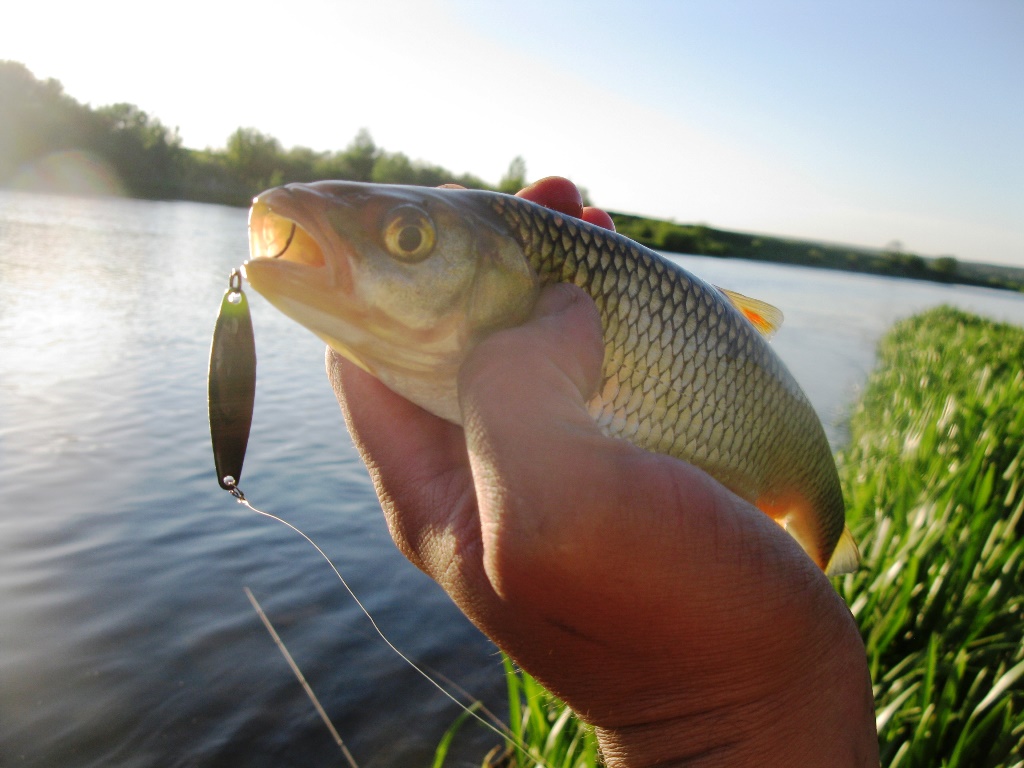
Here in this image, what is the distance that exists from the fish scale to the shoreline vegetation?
41.8 meters

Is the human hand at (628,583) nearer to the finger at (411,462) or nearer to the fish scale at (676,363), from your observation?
the finger at (411,462)

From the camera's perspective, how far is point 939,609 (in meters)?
3.35

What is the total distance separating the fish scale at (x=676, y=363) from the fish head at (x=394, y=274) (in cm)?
14

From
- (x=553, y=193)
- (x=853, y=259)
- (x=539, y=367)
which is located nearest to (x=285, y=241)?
(x=539, y=367)

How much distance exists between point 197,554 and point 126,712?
2.01m

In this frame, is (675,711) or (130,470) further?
(130,470)

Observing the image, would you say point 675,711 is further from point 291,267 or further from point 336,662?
point 336,662

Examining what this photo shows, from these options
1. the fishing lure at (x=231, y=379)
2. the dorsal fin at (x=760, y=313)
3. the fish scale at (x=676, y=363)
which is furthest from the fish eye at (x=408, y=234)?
the dorsal fin at (x=760, y=313)

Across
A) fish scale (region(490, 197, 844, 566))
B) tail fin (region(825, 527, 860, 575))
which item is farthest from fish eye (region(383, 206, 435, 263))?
tail fin (region(825, 527, 860, 575))

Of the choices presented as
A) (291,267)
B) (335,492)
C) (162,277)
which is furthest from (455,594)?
(162,277)

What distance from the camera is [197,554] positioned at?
6.50 metres

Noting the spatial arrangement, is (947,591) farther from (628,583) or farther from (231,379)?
(231,379)

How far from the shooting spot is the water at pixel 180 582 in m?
4.61

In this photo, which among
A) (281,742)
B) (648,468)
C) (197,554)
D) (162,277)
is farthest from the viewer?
(162,277)
